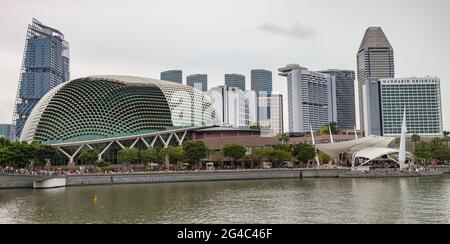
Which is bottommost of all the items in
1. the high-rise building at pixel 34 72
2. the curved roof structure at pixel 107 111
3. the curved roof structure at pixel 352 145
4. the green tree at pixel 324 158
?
the green tree at pixel 324 158

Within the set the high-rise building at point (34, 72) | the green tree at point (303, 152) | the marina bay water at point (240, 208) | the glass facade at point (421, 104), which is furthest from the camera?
the high-rise building at point (34, 72)

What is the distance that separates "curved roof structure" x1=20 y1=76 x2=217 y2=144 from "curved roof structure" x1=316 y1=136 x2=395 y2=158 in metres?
28.7

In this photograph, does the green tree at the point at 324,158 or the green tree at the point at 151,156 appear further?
the green tree at the point at 324,158

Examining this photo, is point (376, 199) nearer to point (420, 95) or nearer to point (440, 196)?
point (440, 196)

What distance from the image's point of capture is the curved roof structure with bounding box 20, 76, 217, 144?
282 ft

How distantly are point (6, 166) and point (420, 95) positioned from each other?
12823 centimetres

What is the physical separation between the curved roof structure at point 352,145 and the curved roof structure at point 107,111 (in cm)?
A: 2866

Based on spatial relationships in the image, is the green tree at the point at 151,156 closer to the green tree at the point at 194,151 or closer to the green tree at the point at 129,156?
the green tree at the point at 129,156

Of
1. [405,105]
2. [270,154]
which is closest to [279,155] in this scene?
[270,154]

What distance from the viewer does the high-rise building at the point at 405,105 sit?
15050cm

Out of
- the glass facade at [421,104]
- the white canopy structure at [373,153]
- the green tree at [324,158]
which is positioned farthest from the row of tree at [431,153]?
the glass facade at [421,104]

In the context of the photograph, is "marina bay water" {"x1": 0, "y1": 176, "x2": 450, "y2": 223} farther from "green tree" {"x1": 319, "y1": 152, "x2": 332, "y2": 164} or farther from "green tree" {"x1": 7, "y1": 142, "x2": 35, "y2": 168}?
"green tree" {"x1": 319, "y1": 152, "x2": 332, "y2": 164}

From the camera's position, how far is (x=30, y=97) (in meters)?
191
